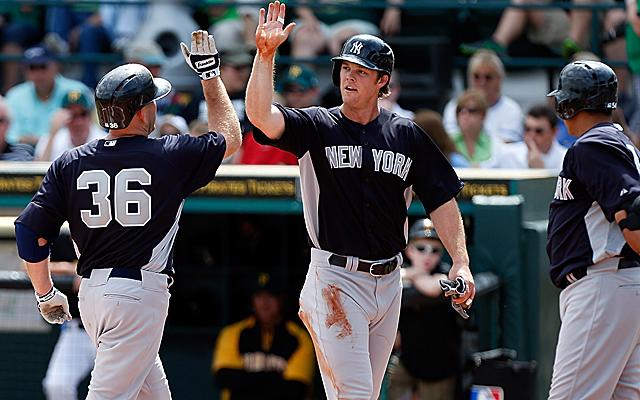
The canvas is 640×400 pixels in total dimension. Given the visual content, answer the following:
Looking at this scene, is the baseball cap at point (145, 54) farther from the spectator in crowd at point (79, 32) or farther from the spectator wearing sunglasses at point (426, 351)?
the spectator wearing sunglasses at point (426, 351)

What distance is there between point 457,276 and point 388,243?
304 mm

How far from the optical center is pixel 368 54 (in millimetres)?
3539

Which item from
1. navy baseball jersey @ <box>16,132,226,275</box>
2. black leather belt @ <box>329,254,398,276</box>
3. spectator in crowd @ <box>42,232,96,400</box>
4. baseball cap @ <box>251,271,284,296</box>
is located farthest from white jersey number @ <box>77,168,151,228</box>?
baseball cap @ <box>251,271,284,296</box>

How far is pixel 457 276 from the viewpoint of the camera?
3.52 m

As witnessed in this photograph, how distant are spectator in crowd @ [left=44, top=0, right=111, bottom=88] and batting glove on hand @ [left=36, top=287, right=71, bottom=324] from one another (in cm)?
490

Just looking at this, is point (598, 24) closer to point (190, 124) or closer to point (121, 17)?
point (190, 124)

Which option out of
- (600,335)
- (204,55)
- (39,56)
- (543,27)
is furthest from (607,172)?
(39,56)

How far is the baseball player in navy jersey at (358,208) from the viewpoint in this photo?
345 cm

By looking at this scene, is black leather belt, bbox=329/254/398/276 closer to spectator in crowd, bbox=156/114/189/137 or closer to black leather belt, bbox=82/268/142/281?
black leather belt, bbox=82/268/142/281

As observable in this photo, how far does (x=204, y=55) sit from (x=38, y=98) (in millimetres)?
4498

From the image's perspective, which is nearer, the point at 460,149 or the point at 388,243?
the point at 388,243

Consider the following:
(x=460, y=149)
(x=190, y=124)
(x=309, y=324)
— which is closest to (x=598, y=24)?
(x=460, y=149)

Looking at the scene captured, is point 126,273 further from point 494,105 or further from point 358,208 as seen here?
point 494,105

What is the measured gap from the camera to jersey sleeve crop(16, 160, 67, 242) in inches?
131
